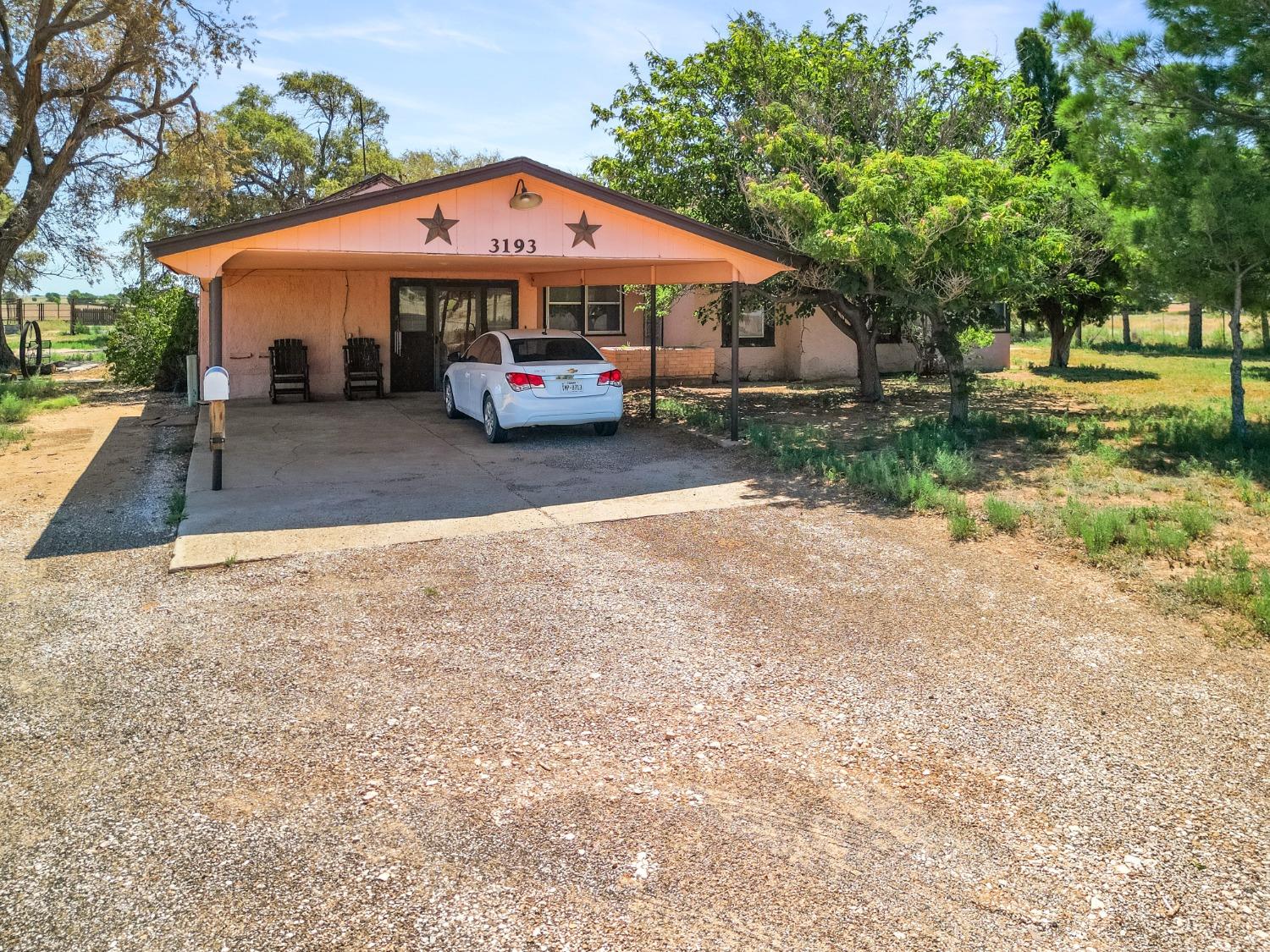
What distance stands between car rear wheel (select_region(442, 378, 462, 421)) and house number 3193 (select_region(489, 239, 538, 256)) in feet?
13.3

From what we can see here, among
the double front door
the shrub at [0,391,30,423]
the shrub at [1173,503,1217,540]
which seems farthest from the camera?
the double front door

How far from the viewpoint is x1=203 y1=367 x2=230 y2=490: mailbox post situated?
8742mm

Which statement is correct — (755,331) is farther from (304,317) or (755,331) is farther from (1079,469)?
(1079,469)

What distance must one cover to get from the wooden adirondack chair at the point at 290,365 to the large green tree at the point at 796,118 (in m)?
6.33

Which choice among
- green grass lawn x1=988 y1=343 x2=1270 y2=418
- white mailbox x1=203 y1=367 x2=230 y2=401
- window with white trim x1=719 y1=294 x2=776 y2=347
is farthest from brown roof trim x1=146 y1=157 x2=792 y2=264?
window with white trim x1=719 y1=294 x2=776 y2=347

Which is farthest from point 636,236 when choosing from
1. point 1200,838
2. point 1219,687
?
point 1200,838

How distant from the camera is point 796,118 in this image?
537 inches

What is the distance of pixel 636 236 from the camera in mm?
11344

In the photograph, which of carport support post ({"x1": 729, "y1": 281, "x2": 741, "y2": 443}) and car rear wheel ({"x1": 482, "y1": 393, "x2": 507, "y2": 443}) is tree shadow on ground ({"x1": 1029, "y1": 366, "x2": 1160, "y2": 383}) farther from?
car rear wheel ({"x1": 482, "y1": 393, "x2": 507, "y2": 443})

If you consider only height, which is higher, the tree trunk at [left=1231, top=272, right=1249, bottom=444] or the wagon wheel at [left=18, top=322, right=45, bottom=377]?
the wagon wheel at [left=18, top=322, right=45, bottom=377]

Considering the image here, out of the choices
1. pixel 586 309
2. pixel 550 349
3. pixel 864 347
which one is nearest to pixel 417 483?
pixel 550 349

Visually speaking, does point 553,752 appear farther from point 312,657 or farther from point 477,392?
point 477,392

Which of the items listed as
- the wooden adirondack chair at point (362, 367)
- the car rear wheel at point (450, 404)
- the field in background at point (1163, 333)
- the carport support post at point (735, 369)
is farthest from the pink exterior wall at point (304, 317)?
the field in background at point (1163, 333)

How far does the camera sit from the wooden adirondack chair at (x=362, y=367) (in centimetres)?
1719
